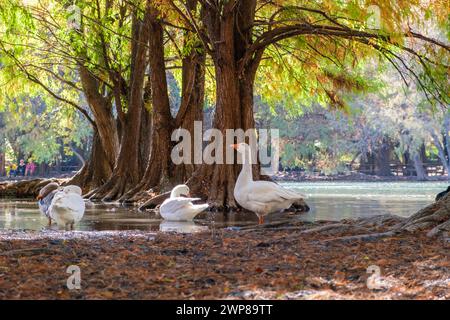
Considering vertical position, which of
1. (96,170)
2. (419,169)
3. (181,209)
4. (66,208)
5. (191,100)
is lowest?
(181,209)

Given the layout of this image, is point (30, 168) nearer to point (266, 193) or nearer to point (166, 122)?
point (166, 122)

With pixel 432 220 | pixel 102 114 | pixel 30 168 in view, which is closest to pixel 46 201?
pixel 432 220

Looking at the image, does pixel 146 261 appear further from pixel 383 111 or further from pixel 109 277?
pixel 383 111

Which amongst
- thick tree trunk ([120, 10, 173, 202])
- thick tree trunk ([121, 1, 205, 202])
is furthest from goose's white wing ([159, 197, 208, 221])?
thick tree trunk ([121, 1, 205, 202])

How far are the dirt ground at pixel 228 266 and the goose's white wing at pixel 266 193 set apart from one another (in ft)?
10.6

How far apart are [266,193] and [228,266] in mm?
6247

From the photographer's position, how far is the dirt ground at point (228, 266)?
19.7 feet

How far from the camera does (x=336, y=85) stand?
22312 millimetres

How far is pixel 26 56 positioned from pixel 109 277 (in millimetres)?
21426

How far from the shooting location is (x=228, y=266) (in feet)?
24.3

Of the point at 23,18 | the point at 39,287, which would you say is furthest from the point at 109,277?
the point at 23,18

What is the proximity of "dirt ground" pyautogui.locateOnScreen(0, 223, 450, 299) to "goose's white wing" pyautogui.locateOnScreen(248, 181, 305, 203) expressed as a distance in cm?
324

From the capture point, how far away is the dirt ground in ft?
19.7

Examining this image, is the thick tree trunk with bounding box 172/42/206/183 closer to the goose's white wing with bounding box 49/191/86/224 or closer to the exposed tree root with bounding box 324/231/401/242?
the goose's white wing with bounding box 49/191/86/224
